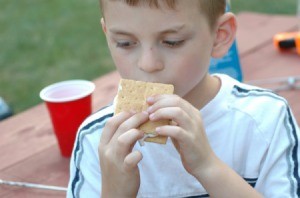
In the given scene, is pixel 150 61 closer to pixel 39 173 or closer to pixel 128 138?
pixel 128 138

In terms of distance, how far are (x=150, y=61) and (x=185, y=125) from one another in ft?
0.50

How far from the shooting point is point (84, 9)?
552 centimetres

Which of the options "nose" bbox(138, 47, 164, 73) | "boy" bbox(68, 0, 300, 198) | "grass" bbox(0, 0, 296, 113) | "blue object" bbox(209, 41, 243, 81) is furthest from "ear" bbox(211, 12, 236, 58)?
"grass" bbox(0, 0, 296, 113)

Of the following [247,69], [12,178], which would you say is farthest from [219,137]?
[247,69]

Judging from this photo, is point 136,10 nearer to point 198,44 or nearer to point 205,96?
point 198,44

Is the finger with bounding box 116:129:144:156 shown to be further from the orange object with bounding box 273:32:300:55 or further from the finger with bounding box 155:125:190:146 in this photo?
the orange object with bounding box 273:32:300:55

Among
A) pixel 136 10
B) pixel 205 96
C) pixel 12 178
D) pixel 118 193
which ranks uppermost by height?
pixel 136 10

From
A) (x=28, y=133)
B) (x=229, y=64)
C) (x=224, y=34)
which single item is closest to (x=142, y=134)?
(x=224, y=34)

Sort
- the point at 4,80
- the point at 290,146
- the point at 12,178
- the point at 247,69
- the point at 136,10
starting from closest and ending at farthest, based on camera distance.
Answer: the point at 136,10
the point at 290,146
the point at 12,178
the point at 247,69
the point at 4,80

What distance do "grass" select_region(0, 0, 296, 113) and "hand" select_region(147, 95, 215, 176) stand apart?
8.62 ft

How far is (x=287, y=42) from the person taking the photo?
2320mm

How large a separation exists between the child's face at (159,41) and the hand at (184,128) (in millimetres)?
76

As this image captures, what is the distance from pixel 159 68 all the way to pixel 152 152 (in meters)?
0.27

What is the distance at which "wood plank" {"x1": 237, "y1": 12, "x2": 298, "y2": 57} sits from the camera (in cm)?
246
